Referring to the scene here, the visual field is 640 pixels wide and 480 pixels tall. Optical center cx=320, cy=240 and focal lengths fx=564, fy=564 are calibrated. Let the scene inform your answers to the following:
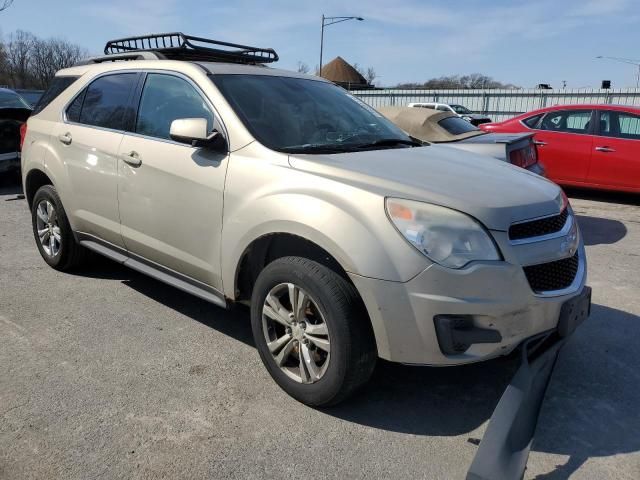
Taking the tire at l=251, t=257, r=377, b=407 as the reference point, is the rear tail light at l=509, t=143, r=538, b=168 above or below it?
above

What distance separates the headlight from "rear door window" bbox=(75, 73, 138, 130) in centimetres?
241

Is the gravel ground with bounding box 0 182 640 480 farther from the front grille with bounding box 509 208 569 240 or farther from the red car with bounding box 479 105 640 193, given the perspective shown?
the red car with bounding box 479 105 640 193

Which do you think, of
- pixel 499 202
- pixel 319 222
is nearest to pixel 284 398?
pixel 319 222

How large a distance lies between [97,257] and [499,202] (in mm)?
3865

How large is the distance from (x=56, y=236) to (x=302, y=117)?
2.64 m

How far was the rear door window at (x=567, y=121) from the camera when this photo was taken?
888 cm

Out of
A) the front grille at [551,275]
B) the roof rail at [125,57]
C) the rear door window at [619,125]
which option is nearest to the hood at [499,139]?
the rear door window at [619,125]

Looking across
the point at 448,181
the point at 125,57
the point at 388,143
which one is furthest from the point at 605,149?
the point at 125,57

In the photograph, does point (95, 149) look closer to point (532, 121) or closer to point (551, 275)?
point (551, 275)

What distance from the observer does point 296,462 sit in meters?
2.51

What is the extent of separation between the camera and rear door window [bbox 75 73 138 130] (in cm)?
406

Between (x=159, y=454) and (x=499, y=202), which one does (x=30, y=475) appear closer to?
(x=159, y=454)

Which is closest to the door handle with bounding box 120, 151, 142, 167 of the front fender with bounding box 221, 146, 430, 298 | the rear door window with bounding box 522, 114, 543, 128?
the front fender with bounding box 221, 146, 430, 298

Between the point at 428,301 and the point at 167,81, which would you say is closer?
the point at 428,301
